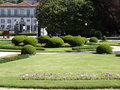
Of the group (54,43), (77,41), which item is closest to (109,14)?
(77,41)

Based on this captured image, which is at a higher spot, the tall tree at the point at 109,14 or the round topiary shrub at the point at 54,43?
the tall tree at the point at 109,14

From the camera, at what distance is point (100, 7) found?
53.4m

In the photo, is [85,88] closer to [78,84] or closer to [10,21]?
[78,84]

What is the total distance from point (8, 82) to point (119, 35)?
4480 cm

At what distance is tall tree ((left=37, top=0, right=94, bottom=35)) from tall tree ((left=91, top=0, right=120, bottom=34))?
3.19 meters

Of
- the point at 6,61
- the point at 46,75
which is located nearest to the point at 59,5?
the point at 6,61

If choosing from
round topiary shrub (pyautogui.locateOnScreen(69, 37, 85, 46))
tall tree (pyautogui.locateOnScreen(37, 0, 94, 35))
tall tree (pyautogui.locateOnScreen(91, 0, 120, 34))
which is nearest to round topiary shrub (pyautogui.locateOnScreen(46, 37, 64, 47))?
round topiary shrub (pyautogui.locateOnScreen(69, 37, 85, 46))

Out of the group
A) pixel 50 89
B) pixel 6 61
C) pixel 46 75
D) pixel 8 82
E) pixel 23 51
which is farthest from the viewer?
pixel 23 51

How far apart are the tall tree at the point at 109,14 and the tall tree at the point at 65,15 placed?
10.5 feet

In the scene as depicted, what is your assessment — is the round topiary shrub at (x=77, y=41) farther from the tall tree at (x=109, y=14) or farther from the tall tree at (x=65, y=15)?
the tall tree at (x=109, y=14)

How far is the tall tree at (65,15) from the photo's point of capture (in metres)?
46.5

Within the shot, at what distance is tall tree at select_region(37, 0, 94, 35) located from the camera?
46500 mm

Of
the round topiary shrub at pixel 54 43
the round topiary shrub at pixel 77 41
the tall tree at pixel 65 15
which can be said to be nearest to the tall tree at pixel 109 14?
the tall tree at pixel 65 15

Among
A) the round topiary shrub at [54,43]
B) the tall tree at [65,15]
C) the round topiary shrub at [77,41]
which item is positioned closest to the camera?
the round topiary shrub at [54,43]
